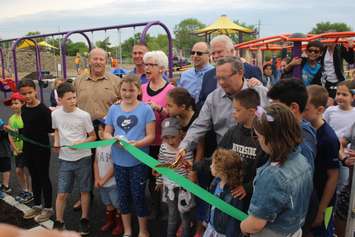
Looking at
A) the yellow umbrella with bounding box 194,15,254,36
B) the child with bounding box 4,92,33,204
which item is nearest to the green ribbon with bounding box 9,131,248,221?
the child with bounding box 4,92,33,204

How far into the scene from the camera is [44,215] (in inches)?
160

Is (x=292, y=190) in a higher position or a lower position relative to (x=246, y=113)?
lower

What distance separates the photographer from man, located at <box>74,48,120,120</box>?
407 centimetres

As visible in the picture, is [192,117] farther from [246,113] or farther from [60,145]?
[60,145]

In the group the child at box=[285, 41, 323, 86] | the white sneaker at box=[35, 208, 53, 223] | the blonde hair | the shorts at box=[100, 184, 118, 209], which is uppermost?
the blonde hair

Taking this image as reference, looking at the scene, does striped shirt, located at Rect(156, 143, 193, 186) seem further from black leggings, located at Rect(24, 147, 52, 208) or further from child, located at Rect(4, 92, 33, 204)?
child, located at Rect(4, 92, 33, 204)

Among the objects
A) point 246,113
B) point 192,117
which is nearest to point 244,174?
point 246,113

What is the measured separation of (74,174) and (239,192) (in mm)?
2161

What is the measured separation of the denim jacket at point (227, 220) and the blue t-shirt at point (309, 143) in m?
0.55

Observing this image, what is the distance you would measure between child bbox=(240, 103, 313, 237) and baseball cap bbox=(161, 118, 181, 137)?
140 centimetres

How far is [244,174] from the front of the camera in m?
2.47

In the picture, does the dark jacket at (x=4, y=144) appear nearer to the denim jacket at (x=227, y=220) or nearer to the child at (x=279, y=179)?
the denim jacket at (x=227, y=220)

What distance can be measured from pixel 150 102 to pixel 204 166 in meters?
1.09

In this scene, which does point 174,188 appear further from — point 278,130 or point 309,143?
point 278,130
